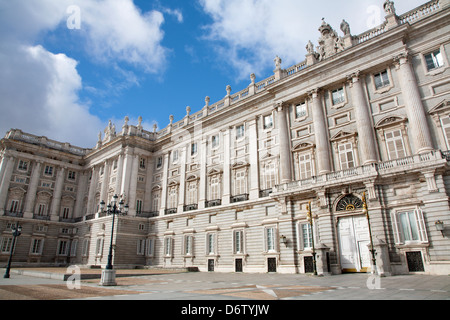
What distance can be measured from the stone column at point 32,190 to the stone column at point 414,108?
46.5 m

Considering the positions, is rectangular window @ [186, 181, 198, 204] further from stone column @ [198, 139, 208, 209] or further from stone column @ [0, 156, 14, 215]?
stone column @ [0, 156, 14, 215]

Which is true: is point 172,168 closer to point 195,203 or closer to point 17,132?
point 195,203

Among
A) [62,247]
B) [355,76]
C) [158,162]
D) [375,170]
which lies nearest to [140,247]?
[158,162]

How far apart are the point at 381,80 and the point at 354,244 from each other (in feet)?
41.2

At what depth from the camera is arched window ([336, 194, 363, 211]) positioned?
2116 centimetres

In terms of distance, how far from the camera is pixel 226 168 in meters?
31.6

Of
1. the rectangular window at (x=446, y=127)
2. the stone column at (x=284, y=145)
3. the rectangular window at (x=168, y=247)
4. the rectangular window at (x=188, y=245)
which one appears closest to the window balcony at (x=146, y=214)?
the rectangular window at (x=168, y=247)

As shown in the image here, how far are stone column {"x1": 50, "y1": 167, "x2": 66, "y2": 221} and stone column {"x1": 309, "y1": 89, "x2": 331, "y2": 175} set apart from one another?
3883 cm

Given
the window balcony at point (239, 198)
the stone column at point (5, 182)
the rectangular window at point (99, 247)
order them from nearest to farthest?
the window balcony at point (239, 198), the rectangular window at point (99, 247), the stone column at point (5, 182)

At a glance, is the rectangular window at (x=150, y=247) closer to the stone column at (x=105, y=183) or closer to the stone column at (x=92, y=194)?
the stone column at (x=105, y=183)

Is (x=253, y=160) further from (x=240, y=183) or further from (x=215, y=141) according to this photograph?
(x=215, y=141)

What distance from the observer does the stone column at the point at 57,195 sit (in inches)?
1761
